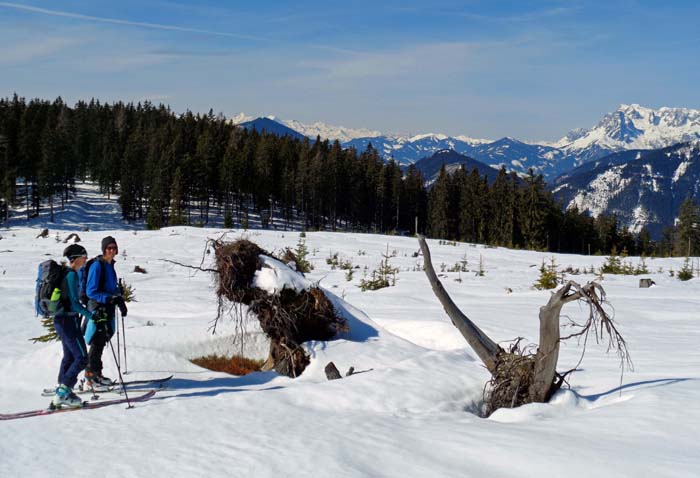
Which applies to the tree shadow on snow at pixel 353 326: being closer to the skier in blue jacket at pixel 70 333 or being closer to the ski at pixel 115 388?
the ski at pixel 115 388

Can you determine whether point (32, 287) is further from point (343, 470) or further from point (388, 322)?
point (343, 470)

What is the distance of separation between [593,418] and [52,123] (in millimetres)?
86983

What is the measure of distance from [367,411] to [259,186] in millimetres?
66341

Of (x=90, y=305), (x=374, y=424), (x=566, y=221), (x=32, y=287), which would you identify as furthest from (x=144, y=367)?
→ (x=566, y=221)

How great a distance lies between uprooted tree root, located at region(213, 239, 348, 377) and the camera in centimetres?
899

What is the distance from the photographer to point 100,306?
6.99 metres

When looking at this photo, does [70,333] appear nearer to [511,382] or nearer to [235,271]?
[235,271]

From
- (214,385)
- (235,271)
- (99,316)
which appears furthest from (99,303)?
(235,271)

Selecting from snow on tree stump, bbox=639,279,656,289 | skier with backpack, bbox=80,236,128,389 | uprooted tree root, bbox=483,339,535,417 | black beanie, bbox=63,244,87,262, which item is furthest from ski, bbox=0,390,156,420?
snow on tree stump, bbox=639,279,656,289

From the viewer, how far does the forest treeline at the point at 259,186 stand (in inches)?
2492

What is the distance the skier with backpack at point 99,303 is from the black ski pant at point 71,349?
1.46 feet

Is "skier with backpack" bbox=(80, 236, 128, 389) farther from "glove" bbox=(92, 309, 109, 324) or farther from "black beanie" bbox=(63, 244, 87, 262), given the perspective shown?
"black beanie" bbox=(63, 244, 87, 262)

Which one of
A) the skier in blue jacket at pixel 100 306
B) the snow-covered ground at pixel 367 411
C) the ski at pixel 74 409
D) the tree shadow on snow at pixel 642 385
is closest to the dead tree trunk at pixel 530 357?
the snow-covered ground at pixel 367 411

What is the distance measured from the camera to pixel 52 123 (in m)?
78.4
